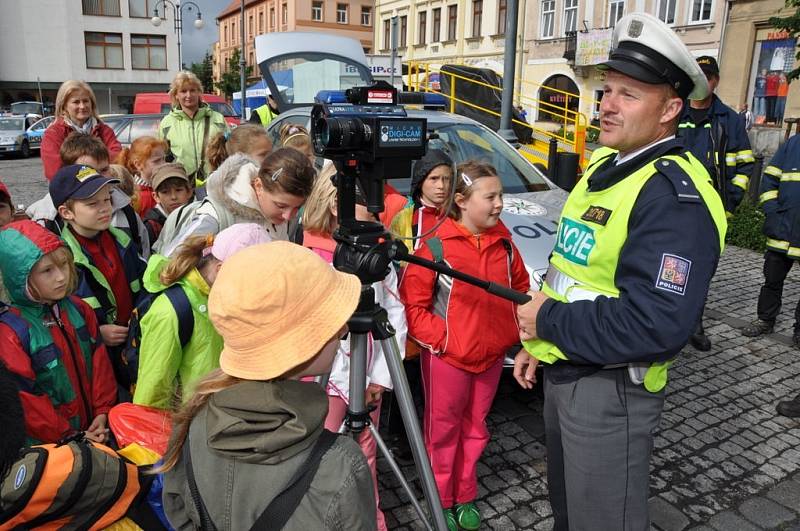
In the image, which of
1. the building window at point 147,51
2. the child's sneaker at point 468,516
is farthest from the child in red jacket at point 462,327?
the building window at point 147,51

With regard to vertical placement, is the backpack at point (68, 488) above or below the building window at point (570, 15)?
below

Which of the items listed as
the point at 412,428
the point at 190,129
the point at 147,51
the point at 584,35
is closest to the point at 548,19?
the point at 584,35

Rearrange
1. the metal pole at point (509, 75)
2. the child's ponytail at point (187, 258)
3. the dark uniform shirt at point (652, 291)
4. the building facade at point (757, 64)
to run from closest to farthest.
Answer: the dark uniform shirt at point (652, 291) → the child's ponytail at point (187, 258) → the metal pole at point (509, 75) → the building facade at point (757, 64)

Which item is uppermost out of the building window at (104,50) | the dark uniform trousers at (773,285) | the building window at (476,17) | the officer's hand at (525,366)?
the building window at (476,17)

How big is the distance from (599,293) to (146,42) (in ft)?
145

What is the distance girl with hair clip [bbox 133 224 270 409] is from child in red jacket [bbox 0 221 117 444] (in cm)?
24

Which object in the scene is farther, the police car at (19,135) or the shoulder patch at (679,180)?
the police car at (19,135)

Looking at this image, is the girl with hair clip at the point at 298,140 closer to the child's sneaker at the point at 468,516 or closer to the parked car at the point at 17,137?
the child's sneaker at the point at 468,516

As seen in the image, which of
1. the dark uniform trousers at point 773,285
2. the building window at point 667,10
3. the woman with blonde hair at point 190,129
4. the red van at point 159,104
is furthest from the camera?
the building window at point 667,10

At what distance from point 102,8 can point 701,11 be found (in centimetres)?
3472

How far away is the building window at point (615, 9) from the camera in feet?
82.5

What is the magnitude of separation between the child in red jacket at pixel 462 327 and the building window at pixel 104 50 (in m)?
43.0

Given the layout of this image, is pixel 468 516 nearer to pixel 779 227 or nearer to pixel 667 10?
Answer: pixel 779 227

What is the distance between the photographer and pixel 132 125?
12945 mm
